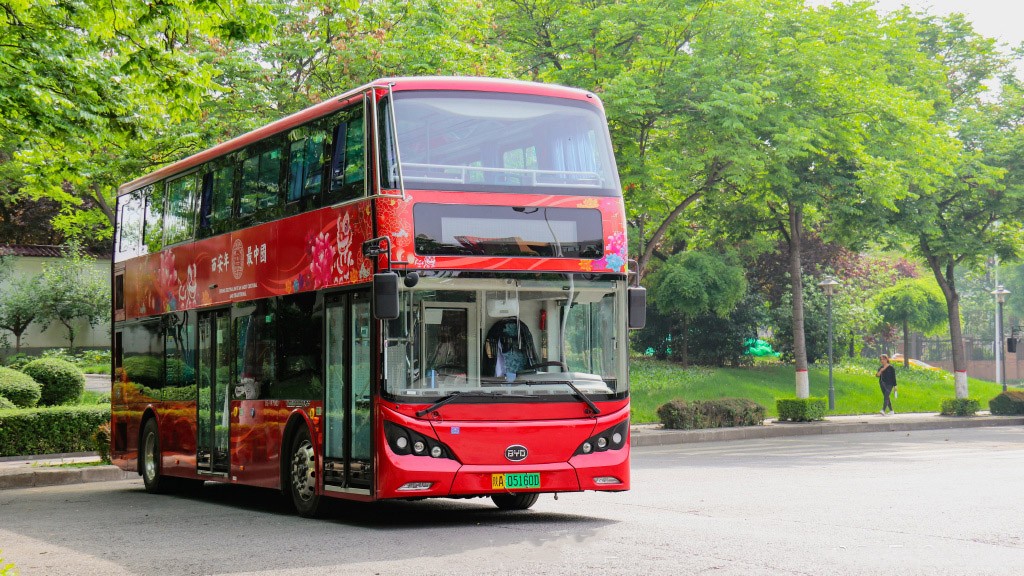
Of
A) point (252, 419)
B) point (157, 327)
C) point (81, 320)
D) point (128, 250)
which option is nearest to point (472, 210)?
point (252, 419)

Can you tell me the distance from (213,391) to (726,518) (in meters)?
7.05

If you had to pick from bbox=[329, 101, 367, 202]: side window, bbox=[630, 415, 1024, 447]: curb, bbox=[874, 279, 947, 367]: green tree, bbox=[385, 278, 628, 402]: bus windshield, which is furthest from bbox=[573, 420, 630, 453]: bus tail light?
bbox=[874, 279, 947, 367]: green tree

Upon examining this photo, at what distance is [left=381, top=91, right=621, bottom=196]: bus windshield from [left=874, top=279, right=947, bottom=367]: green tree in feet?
133

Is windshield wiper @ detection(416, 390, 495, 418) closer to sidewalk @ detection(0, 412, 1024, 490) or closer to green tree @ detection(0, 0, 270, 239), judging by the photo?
green tree @ detection(0, 0, 270, 239)

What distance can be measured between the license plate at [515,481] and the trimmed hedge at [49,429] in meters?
14.4

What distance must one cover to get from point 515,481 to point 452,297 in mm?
1843

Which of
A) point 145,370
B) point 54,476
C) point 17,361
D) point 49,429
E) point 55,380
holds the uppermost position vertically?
point 17,361

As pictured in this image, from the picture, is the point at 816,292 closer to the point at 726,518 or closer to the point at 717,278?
the point at 717,278

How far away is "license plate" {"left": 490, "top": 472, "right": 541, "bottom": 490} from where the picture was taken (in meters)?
11.6

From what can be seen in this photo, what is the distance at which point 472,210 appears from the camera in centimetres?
1179

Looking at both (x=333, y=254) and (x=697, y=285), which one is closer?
(x=333, y=254)

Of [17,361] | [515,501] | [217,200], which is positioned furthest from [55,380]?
[515,501]

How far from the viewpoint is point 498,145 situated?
472 inches

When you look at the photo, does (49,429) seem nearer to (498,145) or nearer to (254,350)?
(254,350)
